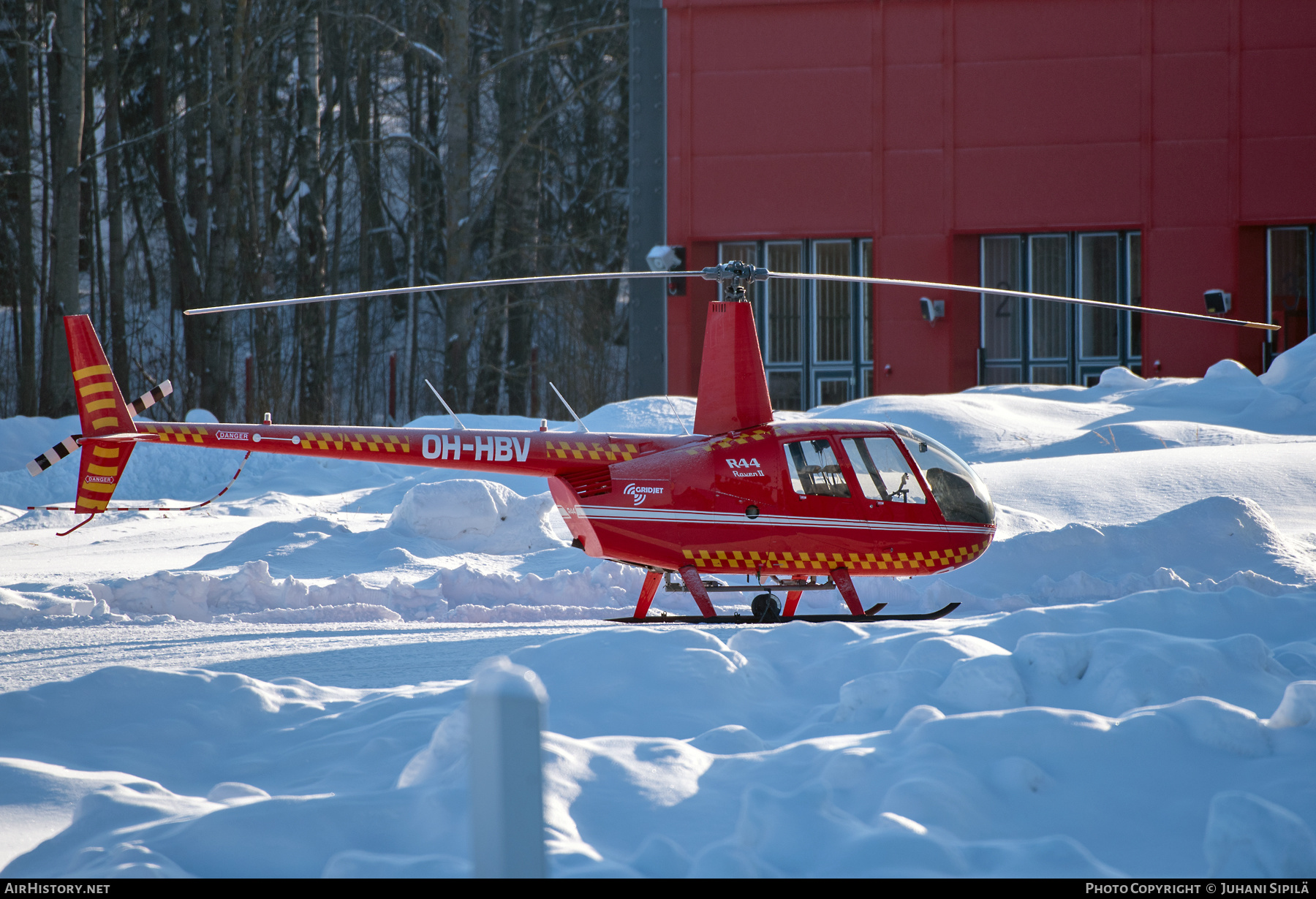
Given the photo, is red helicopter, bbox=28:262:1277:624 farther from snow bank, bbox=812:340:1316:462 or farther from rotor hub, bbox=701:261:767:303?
snow bank, bbox=812:340:1316:462

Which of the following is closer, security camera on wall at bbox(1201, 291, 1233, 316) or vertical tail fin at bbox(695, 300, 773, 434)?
vertical tail fin at bbox(695, 300, 773, 434)

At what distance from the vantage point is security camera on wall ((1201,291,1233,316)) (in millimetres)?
19672

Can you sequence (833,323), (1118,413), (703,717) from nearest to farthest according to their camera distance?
(703,717)
(1118,413)
(833,323)

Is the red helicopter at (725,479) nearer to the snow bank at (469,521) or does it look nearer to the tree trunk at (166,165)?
the snow bank at (469,521)

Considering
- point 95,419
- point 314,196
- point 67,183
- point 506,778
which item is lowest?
point 506,778

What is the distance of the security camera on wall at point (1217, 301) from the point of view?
64.5 ft

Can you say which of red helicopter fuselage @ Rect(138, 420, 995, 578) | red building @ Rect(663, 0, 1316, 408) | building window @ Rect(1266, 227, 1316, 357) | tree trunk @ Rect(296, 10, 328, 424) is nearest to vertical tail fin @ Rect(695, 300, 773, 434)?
red helicopter fuselage @ Rect(138, 420, 995, 578)

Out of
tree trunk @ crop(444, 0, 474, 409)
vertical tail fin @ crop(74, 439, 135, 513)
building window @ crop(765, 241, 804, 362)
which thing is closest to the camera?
vertical tail fin @ crop(74, 439, 135, 513)

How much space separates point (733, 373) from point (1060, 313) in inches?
589

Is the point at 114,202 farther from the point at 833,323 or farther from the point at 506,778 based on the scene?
the point at 506,778

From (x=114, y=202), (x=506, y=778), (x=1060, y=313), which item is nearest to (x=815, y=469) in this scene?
(x=506, y=778)

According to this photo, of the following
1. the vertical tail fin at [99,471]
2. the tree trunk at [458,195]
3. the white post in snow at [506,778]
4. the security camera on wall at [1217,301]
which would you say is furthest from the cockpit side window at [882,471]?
the tree trunk at [458,195]

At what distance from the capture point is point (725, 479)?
780cm

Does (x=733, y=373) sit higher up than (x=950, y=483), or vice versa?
(x=733, y=373)
